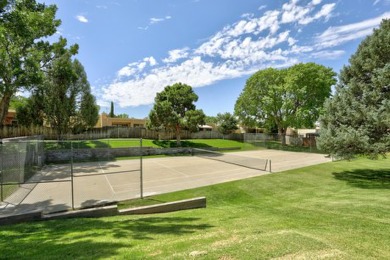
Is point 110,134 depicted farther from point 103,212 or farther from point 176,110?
point 103,212

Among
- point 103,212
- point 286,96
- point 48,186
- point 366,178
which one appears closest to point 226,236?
point 103,212

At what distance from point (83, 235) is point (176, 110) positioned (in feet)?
87.4

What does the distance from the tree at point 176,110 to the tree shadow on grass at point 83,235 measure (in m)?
23.2

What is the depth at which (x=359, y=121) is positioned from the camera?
47.3 ft

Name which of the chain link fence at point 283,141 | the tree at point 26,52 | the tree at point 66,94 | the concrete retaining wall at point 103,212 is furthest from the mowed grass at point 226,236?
the chain link fence at point 283,141

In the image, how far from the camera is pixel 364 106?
14172 mm

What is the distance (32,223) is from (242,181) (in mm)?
10514

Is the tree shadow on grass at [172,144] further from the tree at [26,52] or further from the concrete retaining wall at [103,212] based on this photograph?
the concrete retaining wall at [103,212]

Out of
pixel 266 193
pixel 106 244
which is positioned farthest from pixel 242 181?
pixel 106 244

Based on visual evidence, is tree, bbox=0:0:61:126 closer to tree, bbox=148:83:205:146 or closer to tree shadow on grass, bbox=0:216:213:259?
tree, bbox=148:83:205:146

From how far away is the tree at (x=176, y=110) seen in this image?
30.7m

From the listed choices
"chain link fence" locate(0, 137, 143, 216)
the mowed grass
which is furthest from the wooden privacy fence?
the mowed grass

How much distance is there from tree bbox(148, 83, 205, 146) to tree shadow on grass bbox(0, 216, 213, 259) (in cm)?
2317

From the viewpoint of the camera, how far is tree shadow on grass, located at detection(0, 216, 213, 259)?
4.65 metres
